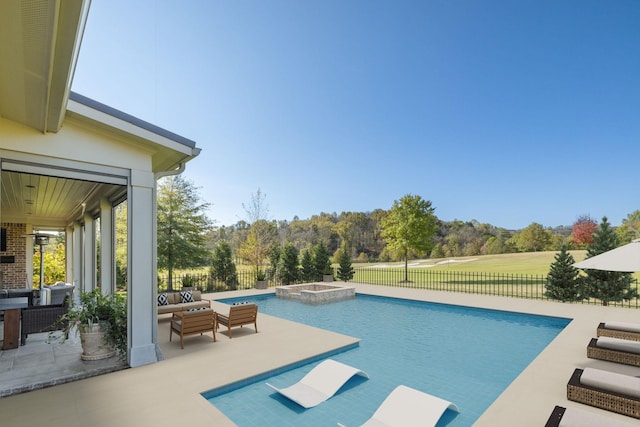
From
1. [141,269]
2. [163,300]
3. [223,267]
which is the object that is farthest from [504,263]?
[141,269]

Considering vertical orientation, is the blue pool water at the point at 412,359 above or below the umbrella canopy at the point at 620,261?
below

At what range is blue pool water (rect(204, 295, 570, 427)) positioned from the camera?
458cm

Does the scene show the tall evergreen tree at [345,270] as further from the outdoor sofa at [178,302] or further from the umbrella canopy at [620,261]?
the umbrella canopy at [620,261]

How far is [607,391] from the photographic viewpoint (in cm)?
428

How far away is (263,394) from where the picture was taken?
16.6 ft

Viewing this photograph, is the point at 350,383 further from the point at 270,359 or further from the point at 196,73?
the point at 196,73

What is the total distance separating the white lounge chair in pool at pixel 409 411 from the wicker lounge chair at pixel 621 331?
16.6 ft

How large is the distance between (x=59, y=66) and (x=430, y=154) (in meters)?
33.1

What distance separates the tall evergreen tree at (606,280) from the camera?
453 inches

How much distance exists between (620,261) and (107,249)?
1126cm

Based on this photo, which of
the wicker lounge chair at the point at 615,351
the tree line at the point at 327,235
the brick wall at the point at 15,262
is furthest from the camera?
the tree line at the point at 327,235

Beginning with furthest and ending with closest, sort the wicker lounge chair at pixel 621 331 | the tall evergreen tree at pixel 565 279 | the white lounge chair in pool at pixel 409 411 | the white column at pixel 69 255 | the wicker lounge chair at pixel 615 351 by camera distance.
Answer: the white column at pixel 69 255
the tall evergreen tree at pixel 565 279
the wicker lounge chair at pixel 621 331
the wicker lounge chair at pixel 615 351
the white lounge chair in pool at pixel 409 411

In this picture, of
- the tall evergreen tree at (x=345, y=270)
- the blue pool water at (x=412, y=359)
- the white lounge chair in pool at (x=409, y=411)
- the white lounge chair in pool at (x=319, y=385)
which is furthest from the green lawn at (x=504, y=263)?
the white lounge chair in pool at (x=409, y=411)

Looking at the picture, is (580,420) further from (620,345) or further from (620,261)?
(620,345)
